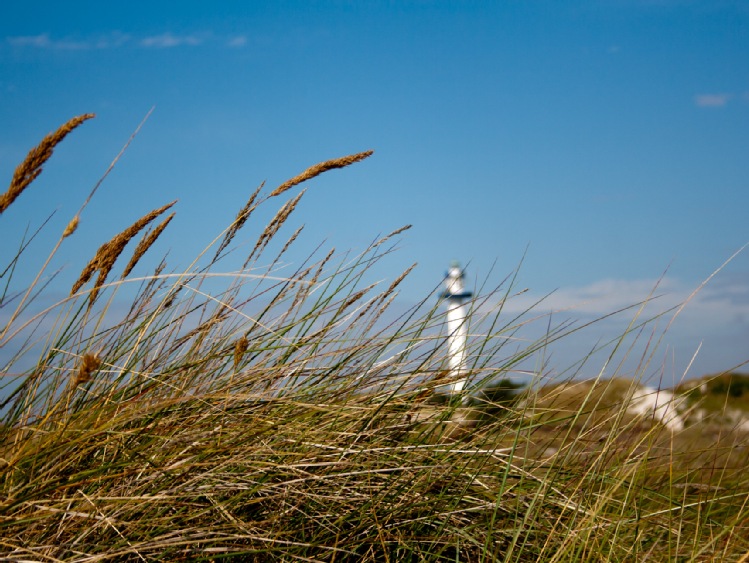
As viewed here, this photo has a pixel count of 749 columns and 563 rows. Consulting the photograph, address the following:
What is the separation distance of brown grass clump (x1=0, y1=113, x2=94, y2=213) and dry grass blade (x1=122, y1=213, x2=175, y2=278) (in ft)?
1.49

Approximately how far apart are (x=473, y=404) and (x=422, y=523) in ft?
2.06

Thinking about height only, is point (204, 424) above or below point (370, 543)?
above

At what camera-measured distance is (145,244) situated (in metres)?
2.21

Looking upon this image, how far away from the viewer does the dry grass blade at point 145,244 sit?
2188mm

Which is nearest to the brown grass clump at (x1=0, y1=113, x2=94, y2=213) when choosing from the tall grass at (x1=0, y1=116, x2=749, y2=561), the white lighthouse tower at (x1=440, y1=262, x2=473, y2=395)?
the tall grass at (x1=0, y1=116, x2=749, y2=561)

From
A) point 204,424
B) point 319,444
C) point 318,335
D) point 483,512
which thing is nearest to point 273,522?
point 319,444

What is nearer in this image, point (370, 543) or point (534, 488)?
point (370, 543)

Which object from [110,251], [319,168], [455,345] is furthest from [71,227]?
[455,345]

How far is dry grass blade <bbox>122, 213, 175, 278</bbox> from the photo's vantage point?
7.18ft

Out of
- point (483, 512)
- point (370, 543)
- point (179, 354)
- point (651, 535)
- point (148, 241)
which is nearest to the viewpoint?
point (370, 543)

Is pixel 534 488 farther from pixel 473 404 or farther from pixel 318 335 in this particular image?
pixel 318 335

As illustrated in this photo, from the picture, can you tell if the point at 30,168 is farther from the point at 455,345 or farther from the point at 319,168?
the point at 455,345

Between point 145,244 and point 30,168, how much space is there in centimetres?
49

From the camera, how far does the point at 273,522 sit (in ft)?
5.76
